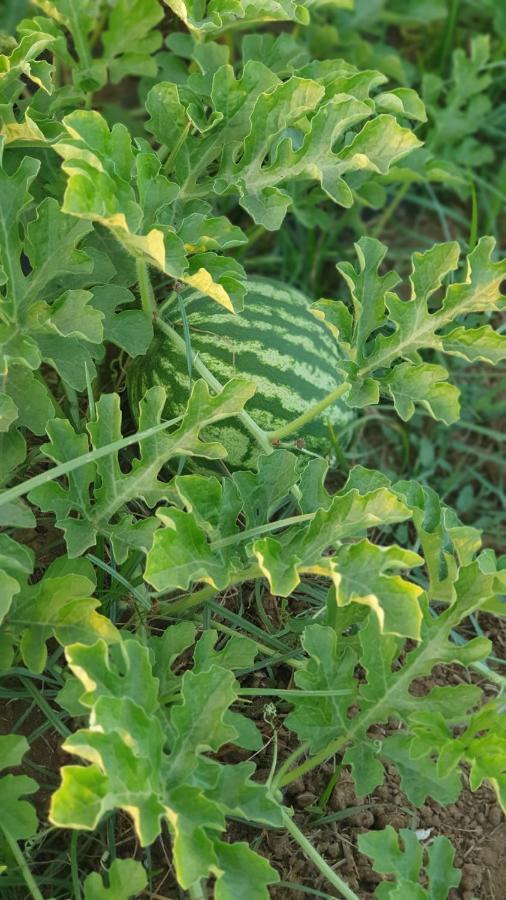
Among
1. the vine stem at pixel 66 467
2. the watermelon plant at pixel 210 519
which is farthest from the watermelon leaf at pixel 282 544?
the vine stem at pixel 66 467

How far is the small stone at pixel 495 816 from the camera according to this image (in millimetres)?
2115

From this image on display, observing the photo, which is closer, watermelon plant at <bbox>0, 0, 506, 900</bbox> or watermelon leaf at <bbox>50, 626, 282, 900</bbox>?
watermelon leaf at <bbox>50, 626, 282, 900</bbox>

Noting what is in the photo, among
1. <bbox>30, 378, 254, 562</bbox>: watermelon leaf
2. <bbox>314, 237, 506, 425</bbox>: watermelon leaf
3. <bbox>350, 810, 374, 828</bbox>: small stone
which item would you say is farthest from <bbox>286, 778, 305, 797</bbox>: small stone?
<bbox>314, 237, 506, 425</bbox>: watermelon leaf

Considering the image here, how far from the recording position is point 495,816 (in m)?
2.12

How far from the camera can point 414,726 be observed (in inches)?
66.5

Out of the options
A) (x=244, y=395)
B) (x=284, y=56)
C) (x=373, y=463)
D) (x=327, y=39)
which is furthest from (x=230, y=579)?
(x=327, y=39)

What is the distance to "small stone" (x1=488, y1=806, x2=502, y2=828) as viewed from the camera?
6.94 ft

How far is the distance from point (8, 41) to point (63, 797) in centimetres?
156

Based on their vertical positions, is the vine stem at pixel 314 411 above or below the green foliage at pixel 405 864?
above

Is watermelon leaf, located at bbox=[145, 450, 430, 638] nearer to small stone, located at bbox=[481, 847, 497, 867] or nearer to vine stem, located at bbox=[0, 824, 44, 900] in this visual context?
vine stem, located at bbox=[0, 824, 44, 900]

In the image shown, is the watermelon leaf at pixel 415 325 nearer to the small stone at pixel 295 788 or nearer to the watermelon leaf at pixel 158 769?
the watermelon leaf at pixel 158 769

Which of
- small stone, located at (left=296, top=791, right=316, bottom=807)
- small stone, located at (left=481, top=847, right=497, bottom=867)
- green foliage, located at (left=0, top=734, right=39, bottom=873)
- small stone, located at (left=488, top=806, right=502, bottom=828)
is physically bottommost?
small stone, located at (left=481, top=847, right=497, bottom=867)

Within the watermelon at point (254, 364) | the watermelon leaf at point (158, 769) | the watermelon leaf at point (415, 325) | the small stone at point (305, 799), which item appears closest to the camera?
the watermelon leaf at point (158, 769)

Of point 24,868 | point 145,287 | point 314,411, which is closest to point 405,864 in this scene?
point 24,868
